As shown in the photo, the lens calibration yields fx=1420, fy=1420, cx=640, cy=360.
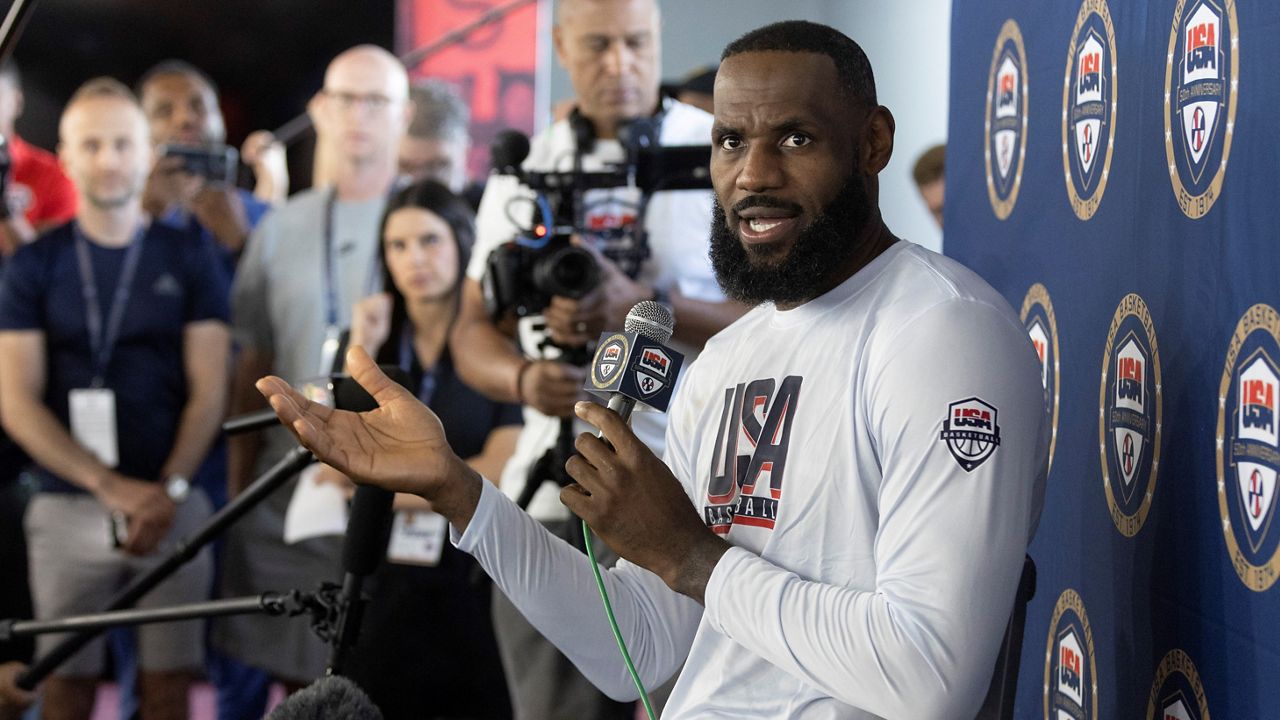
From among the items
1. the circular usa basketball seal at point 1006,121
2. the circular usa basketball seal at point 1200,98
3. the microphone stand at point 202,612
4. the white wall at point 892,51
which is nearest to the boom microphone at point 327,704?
the microphone stand at point 202,612

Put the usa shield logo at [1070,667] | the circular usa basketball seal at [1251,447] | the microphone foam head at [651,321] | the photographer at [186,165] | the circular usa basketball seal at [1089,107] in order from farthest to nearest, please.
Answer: the photographer at [186,165], the usa shield logo at [1070,667], the circular usa basketball seal at [1089,107], the microphone foam head at [651,321], the circular usa basketball seal at [1251,447]

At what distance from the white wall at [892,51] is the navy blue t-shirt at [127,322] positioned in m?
2.70

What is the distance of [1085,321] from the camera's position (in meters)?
1.98

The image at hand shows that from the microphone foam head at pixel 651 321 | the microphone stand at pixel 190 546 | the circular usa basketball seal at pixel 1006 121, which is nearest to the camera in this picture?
the microphone foam head at pixel 651 321

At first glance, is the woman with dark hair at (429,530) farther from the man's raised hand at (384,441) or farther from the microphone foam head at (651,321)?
the microphone foam head at (651,321)

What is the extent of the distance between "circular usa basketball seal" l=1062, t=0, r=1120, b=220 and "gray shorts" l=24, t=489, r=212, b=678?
2.82 metres

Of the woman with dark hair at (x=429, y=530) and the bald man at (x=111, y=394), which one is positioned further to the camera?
the bald man at (x=111, y=394)

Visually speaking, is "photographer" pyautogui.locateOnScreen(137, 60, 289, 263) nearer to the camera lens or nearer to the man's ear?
the camera lens

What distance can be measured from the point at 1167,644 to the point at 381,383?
101 centimetres

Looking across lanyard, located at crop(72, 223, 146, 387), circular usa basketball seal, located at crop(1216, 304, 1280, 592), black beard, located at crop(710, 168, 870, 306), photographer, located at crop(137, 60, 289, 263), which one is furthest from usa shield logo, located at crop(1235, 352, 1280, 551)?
photographer, located at crop(137, 60, 289, 263)

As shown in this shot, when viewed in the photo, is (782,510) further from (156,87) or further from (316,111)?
(156,87)

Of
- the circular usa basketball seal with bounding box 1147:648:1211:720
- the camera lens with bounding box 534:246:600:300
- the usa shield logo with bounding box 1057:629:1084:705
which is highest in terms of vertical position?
the camera lens with bounding box 534:246:600:300

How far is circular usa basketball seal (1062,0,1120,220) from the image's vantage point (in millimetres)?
1890

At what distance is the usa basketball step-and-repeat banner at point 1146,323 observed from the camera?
146cm
